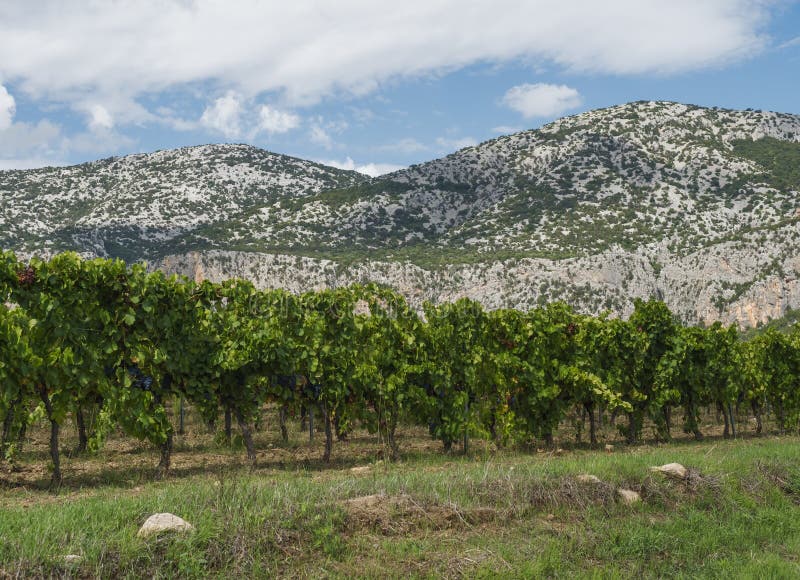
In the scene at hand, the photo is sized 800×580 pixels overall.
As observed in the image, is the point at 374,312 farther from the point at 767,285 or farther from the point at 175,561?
the point at 767,285

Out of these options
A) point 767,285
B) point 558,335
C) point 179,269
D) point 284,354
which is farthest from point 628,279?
point 284,354

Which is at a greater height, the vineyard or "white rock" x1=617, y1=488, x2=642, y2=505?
the vineyard

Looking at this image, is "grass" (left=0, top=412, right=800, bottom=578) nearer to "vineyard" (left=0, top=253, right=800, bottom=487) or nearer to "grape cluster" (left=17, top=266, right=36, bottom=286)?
"vineyard" (left=0, top=253, right=800, bottom=487)

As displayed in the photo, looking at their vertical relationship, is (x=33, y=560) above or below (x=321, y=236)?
below

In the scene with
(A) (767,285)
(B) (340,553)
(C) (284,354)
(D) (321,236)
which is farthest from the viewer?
(D) (321,236)

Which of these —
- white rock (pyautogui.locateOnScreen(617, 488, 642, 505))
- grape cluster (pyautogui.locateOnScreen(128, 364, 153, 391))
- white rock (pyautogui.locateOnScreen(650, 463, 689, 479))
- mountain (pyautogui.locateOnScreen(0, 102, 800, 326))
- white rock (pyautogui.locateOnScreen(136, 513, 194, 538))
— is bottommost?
white rock (pyautogui.locateOnScreen(617, 488, 642, 505))

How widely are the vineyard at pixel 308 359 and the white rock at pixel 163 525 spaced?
241 inches

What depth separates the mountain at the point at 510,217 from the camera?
2771 inches

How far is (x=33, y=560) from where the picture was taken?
571 centimetres

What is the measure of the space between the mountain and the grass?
59.7 metres

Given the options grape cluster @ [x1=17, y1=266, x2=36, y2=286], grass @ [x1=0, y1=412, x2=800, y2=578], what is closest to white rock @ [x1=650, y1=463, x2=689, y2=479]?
grass @ [x1=0, y1=412, x2=800, y2=578]

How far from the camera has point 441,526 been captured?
7.95 m

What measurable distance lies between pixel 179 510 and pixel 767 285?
73.0 m

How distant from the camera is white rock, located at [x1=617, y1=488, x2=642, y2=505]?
30.6ft
